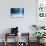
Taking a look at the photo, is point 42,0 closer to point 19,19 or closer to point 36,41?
point 19,19

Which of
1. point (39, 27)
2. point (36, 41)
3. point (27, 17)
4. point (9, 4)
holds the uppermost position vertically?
point (9, 4)

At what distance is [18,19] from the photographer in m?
6.69

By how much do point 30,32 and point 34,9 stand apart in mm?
950

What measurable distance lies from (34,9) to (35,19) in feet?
1.34

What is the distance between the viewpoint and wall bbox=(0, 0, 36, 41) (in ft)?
21.7

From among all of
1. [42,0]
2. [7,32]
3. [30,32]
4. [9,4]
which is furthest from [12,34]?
[42,0]

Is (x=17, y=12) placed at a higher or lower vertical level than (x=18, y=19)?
higher

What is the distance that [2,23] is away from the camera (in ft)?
21.9

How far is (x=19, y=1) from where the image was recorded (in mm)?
6629

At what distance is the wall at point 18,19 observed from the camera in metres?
6.63

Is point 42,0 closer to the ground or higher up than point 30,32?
higher up

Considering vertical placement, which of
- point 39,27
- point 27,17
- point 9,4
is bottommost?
point 39,27

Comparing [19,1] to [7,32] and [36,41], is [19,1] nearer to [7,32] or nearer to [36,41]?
[7,32]

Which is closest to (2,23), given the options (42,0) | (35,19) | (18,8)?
(18,8)
